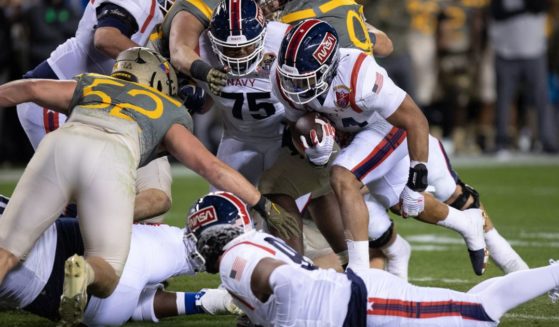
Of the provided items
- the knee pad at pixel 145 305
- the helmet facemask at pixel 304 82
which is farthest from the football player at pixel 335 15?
the knee pad at pixel 145 305

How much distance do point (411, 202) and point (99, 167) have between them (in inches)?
69.1

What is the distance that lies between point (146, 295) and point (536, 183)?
20.7ft

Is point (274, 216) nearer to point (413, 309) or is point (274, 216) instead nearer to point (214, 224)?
point (214, 224)

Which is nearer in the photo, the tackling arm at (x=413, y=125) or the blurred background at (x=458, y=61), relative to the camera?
the tackling arm at (x=413, y=125)

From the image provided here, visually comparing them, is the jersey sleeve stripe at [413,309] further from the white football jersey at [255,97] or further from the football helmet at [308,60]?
the white football jersey at [255,97]

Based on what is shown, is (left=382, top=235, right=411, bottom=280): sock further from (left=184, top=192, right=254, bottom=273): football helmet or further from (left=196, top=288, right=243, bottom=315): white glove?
(left=184, top=192, right=254, bottom=273): football helmet

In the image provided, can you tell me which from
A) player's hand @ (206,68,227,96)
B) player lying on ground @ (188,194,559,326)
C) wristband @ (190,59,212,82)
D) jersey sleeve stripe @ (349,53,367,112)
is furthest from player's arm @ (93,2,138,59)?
player lying on ground @ (188,194,559,326)

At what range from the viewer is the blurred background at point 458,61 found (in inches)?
474

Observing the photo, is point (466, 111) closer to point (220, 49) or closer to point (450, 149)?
point (450, 149)

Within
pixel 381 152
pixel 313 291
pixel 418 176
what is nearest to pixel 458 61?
pixel 381 152

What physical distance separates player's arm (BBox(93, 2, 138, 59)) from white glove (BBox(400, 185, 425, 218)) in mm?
1740

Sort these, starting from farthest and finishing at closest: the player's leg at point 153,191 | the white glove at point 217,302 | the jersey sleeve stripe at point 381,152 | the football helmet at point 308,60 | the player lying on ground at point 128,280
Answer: the player's leg at point 153,191 → the jersey sleeve stripe at point 381,152 → the football helmet at point 308,60 → the white glove at point 217,302 → the player lying on ground at point 128,280

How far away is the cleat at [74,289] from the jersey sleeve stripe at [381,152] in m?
1.74

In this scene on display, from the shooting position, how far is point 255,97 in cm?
582
